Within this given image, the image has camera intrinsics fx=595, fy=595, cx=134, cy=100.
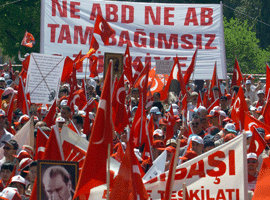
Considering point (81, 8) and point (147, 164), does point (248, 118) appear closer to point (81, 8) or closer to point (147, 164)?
point (147, 164)

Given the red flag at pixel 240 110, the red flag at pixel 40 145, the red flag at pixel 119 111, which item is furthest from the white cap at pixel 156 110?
the red flag at pixel 40 145

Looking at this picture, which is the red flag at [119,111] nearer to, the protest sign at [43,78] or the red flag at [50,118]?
the red flag at [50,118]

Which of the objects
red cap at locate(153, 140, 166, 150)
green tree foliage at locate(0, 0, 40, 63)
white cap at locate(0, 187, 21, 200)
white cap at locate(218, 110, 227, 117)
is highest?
green tree foliage at locate(0, 0, 40, 63)

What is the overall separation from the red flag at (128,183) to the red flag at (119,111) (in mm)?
4052

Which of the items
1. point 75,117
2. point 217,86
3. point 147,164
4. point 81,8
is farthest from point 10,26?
point 147,164

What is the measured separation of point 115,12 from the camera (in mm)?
16891

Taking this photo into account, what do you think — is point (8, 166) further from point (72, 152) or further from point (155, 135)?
point (155, 135)

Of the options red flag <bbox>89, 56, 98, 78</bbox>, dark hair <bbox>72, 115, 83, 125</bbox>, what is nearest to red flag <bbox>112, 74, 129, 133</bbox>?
dark hair <bbox>72, 115, 83, 125</bbox>

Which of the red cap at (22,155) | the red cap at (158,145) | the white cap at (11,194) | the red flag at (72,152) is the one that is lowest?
the white cap at (11,194)

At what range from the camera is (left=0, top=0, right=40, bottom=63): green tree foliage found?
33.8m

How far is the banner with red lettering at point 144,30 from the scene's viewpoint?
1644cm

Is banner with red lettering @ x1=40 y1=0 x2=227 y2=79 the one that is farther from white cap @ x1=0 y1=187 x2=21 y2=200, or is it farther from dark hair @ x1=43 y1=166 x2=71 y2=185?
dark hair @ x1=43 y1=166 x2=71 y2=185

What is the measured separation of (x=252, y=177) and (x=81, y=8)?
11133mm

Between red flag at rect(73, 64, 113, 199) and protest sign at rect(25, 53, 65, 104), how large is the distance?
6431mm
